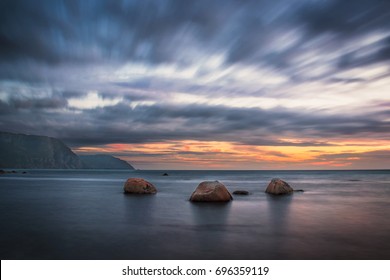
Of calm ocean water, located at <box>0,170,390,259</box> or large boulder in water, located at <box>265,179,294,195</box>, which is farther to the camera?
large boulder in water, located at <box>265,179,294,195</box>

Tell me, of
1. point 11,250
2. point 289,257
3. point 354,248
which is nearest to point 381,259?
point 354,248

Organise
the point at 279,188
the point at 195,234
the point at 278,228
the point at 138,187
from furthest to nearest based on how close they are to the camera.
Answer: the point at 279,188 → the point at 138,187 → the point at 278,228 → the point at 195,234

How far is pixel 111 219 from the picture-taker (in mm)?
18781

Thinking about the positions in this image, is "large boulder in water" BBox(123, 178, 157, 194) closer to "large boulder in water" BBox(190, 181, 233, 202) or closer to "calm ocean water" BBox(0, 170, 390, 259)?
"large boulder in water" BBox(190, 181, 233, 202)

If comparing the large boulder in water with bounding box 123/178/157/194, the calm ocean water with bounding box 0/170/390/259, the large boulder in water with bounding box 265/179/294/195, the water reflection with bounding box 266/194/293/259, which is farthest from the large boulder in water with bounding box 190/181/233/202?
the large boulder in water with bounding box 265/179/294/195

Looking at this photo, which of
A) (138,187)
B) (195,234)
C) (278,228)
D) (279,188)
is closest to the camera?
(195,234)

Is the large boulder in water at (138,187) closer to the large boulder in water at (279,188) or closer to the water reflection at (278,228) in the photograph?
the large boulder in water at (279,188)

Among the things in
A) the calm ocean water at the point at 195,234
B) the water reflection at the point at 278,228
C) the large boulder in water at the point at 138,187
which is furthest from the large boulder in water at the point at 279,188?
the large boulder in water at the point at 138,187

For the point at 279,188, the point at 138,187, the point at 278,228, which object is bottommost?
the point at 278,228

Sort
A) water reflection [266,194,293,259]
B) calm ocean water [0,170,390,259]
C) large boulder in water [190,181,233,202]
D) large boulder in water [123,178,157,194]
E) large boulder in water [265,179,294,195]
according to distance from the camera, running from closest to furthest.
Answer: calm ocean water [0,170,390,259], water reflection [266,194,293,259], large boulder in water [190,181,233,202], large boulder in water [123,178,157,194], large boulder in water [265,179,294,195]

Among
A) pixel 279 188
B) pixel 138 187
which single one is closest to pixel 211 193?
pixel 138 187

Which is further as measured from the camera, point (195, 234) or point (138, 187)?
point (138, 187)

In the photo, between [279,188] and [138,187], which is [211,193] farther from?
[279,188]

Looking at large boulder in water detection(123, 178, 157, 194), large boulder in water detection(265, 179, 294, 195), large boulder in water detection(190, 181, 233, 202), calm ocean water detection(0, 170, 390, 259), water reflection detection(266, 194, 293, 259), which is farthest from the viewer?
large boulder in water detection(265, 179, 294, 195)
